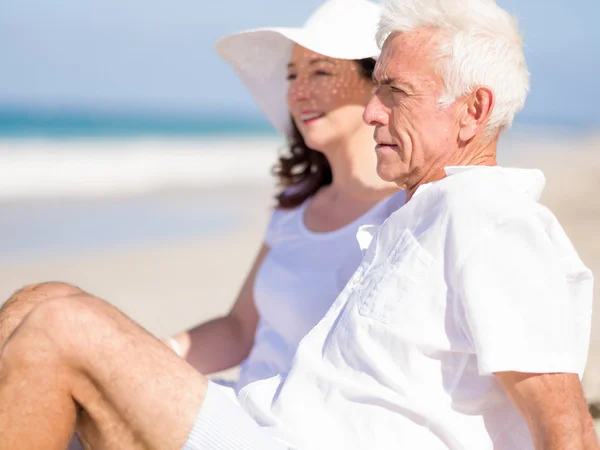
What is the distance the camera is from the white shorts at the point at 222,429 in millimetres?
1923

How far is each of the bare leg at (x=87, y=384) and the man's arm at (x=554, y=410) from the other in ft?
2.29

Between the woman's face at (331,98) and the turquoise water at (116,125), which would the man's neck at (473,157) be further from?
the turquoise water at (116,125)

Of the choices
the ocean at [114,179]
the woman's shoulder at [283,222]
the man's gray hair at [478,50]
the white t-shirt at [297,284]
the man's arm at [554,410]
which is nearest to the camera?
the man's arm at [554,410]

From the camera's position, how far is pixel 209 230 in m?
9.59

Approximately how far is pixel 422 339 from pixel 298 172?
6.07ft

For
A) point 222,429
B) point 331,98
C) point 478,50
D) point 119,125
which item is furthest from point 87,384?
point 119,125

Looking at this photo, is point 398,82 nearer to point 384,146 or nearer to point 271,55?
point 384,146

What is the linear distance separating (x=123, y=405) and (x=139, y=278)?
545cm

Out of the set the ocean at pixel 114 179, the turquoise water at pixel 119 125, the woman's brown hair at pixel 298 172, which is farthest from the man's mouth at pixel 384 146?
the turquoise water at pixel 119 125

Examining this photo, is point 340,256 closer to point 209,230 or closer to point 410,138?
point 410,138

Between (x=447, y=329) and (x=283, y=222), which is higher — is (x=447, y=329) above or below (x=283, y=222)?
above

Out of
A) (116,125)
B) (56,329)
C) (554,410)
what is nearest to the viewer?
(554,410)

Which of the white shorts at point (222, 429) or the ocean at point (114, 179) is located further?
the ocean at point (114, 179)

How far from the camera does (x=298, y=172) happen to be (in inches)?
147
